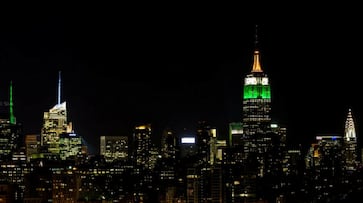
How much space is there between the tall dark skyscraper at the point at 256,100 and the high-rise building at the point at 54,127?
6019 mm

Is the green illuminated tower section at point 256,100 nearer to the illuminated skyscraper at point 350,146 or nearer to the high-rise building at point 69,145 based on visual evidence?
the illuminated skyscraper at point 350,146

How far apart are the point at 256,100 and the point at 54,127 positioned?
22.9 ft

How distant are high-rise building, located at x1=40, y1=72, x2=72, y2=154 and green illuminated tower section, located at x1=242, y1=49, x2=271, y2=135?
6.02m

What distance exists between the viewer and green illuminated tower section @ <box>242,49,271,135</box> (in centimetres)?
3288

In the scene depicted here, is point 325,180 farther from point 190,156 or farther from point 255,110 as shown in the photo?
point 255,110

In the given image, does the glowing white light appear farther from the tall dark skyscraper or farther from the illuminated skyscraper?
the illuminated skyscraper

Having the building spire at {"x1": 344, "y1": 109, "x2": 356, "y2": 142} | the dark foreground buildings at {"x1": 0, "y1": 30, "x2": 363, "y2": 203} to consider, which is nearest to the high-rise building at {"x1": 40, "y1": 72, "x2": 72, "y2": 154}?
the dark foreground buildings at {"x1": 0, "y1": 30, "x2": 363, "y2": 203}

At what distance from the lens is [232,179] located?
26.1 meters

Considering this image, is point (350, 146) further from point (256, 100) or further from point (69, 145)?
point (69, 145)

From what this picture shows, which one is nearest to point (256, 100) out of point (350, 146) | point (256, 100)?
point (256, 100)

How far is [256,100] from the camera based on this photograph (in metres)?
35.1

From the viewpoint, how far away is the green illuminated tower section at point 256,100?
3288 centimetres

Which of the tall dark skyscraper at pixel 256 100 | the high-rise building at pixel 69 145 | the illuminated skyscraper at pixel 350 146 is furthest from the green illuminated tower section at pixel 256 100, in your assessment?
the high-rise building at pixel 69 145

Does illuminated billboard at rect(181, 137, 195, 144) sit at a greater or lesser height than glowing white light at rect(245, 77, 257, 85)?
lesser
